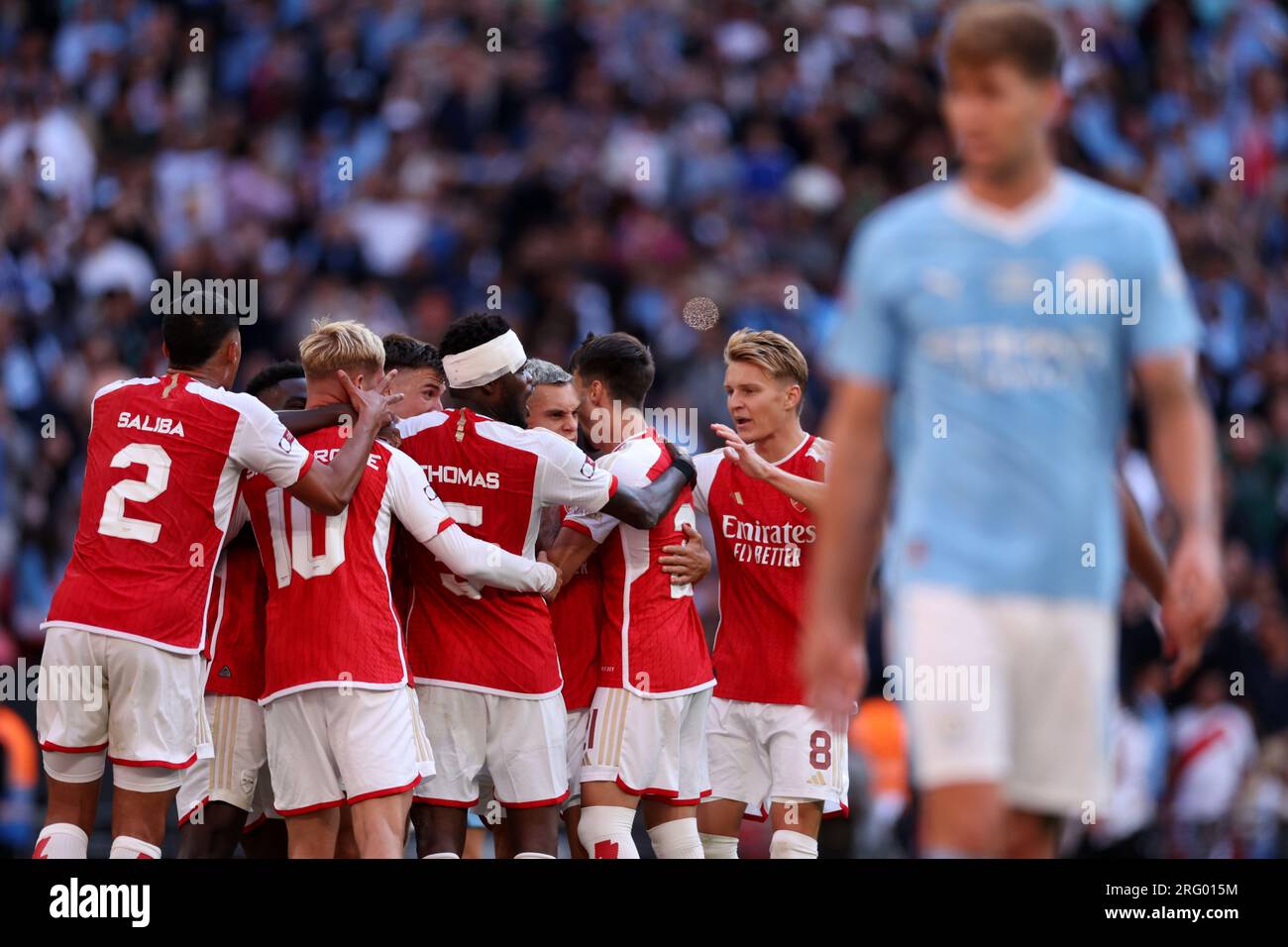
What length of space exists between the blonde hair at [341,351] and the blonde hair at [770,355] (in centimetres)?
140

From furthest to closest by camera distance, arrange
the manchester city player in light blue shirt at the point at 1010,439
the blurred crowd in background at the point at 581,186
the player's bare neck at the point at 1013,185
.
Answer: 1. the blurred crowd in background at the point at 581,186
2. the player's bare neck at the point at 1013,185
3. the manchester city player in light blue shirt at the point at 1010,439

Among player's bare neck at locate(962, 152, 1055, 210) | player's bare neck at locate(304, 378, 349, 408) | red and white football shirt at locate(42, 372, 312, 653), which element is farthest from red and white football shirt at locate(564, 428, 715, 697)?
player's bare neck at locate(962, 152, 1055, 210)

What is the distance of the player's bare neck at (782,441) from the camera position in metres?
7.05

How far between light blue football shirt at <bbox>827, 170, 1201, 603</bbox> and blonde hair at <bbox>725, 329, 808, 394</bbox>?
2.99 m

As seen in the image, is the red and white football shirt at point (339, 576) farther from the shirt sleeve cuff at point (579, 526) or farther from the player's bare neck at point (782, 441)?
the player's bare neck at point (782, 441)

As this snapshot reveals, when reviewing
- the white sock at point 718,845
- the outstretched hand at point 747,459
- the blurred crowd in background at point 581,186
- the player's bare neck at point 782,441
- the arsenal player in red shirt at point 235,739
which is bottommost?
the white sock at point 718,845

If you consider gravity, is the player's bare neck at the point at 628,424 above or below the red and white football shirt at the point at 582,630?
above

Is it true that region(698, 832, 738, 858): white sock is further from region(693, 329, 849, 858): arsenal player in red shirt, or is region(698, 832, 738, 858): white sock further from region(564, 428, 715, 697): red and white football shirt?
region(564, 428, 715, 697): red and white football shirt

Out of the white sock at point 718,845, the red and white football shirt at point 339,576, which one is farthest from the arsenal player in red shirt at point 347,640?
the white sock at point 718,845

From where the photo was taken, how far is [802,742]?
22.5 ft

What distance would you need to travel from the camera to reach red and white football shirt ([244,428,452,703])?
6301 mm

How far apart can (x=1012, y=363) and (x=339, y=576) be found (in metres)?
3.16

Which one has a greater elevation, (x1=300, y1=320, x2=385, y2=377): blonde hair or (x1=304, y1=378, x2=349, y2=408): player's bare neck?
(x1=300, y1=320, x2=385, y2=377): blonde hair
